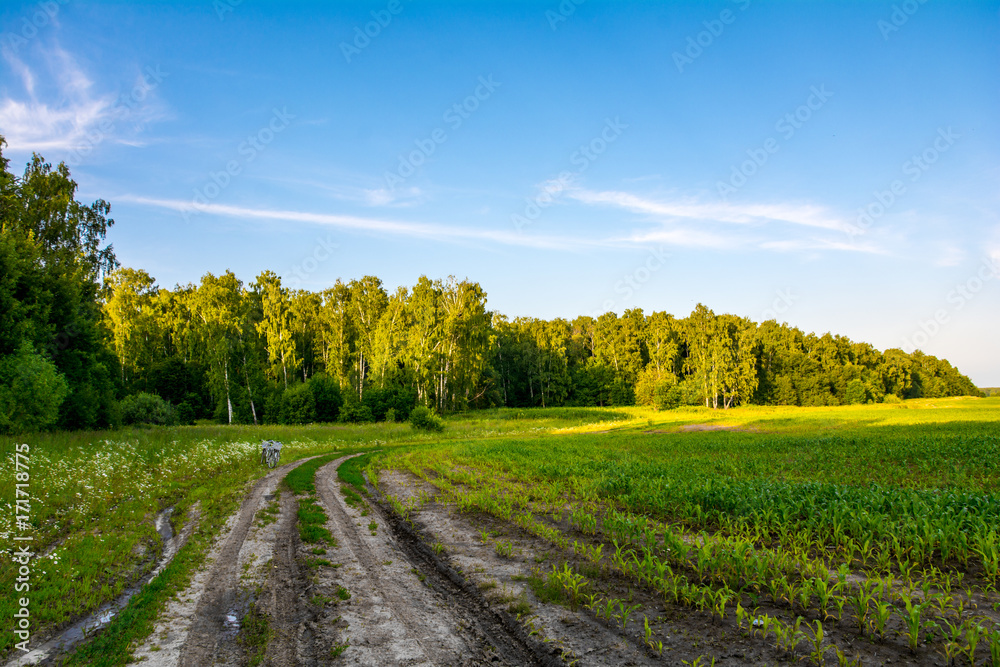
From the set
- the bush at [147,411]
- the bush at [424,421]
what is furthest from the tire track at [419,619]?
the bush at [147,411]

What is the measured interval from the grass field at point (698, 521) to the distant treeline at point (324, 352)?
9.65m

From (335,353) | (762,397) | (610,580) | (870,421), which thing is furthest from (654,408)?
(610,580)

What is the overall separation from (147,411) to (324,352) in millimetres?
26382

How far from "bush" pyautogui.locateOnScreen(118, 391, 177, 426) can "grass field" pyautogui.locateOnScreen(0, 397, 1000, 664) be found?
24.8 m

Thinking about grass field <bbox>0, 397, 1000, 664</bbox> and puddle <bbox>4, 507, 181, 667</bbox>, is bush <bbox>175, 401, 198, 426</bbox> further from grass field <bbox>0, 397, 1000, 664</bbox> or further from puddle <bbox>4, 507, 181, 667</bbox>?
puddle <bbox>4, 507, 181, 667</bbox>

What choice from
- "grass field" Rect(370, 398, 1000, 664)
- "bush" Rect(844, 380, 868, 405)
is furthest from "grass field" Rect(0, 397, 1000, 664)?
"bush" Rect(844, 380, 868, 405)

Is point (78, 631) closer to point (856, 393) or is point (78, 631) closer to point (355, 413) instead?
point (355, 413)

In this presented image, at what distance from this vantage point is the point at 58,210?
101 feet

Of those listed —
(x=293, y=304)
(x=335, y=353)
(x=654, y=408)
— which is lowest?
(x=654, y=408)

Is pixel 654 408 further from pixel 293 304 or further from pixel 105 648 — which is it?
pixel 105 648

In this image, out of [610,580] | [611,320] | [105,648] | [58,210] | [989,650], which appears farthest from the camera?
[611,320]

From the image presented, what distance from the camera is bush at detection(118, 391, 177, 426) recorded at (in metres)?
43.5

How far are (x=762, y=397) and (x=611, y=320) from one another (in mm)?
34421

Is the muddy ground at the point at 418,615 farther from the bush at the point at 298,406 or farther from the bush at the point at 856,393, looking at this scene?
the bush at the point at 856,393
